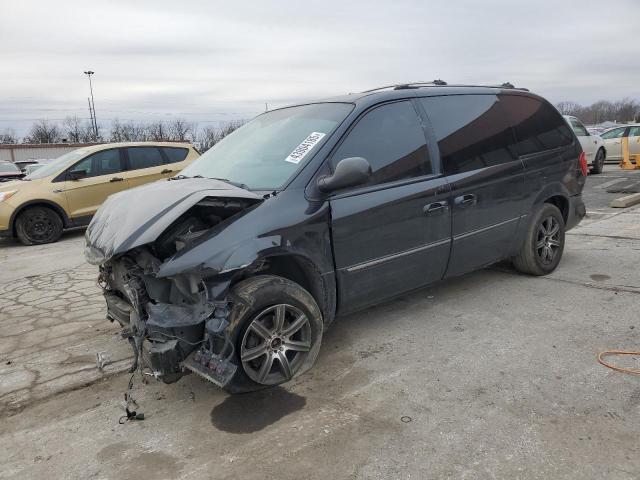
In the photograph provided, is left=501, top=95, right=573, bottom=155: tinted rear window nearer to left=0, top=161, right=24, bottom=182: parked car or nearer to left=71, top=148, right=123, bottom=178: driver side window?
left=71, top=148, right=123, bottom=178: driver side window

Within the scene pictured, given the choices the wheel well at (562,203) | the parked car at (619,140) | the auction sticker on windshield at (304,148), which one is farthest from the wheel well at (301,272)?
the parked car at (619,140)

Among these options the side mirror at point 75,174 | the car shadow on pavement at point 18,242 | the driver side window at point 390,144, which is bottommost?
the car shadow on pavement at point 18,242

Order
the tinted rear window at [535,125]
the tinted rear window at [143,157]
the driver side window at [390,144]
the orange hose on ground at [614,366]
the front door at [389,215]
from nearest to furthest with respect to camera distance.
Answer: the orange hose on ground at [614,366] → the front door at [389,215] → the driver side window at [390,144] → the tinted rear window at [535,125] → the tinted rear window at [143,157]

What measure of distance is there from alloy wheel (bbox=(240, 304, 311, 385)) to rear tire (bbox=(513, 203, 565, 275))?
2.76 m

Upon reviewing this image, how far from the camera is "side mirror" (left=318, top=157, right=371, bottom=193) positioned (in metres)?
3.23

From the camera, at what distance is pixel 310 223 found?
3.28 m

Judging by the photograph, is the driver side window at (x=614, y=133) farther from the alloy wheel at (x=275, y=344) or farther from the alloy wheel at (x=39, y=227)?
the alloy wheel at (x=275, y=344)

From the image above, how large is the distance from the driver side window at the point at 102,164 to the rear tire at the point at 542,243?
A: 7334 millimetres

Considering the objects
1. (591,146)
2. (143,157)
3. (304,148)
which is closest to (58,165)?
(143,157)

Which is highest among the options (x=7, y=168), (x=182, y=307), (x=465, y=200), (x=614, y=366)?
(x=7, y=168)

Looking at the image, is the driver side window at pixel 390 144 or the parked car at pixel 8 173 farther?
the parked car at pixel 8 173

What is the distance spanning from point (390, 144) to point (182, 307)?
1932mm

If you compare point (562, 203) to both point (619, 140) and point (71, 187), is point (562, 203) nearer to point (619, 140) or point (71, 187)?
point (71, 187)

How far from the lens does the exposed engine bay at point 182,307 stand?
2.83 m
